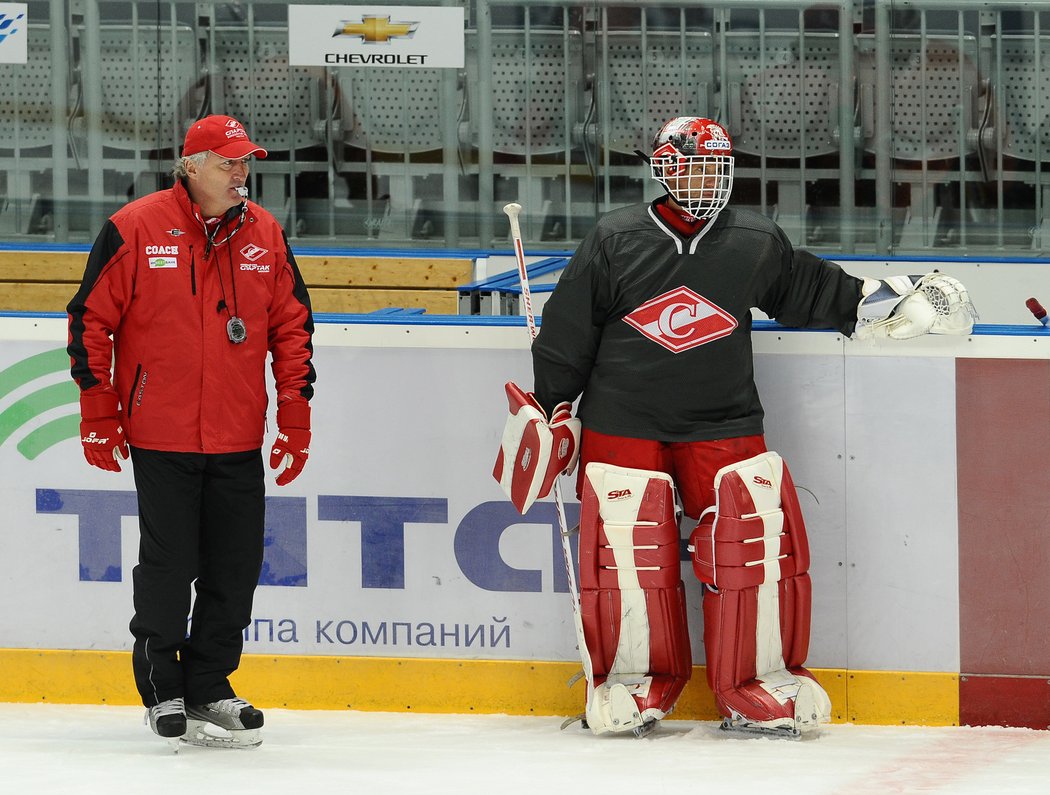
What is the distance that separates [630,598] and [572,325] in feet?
1.93

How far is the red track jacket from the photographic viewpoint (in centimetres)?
278

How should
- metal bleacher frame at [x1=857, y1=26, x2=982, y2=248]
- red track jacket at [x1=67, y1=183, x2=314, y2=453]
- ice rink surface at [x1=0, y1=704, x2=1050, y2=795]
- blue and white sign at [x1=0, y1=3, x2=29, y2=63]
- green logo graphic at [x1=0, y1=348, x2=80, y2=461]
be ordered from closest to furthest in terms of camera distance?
ice rink surface at [x1=0, y1=704, x2=1050, y2=795] → red track jacket at [x1=67, y1=183, x2=314, y2=453] → green logo graphic at [x1=0, y1=348, x2=80, y2=461] → metal bleacher frame at [x1=857, y1=26, x2=982, y2=248] → blue and white sign at [x1=0, y1=3, x2=29, y2=63]

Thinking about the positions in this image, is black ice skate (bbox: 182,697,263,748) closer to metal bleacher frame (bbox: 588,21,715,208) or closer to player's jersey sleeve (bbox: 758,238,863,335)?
player's jersey sleeve (bbox: 758,238,863,335)

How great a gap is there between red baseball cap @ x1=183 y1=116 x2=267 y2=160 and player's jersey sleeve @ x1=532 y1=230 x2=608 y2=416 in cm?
67

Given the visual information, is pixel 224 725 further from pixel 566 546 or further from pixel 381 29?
pixel 381 29

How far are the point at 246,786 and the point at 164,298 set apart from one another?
3.13 ft

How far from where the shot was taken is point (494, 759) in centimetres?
288

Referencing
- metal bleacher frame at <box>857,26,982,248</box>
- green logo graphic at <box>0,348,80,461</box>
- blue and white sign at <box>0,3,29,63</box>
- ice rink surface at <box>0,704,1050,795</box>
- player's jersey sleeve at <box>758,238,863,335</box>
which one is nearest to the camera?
ice rink surface at <box>0,704,1050,795</box>

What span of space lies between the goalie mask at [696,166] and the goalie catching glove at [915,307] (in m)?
0.38

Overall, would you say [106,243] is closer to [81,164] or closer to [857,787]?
[857,787]

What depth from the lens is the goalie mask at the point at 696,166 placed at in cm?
293

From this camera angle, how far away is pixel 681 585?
3.06 meters

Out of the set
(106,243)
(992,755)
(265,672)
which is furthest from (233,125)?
(992,755)

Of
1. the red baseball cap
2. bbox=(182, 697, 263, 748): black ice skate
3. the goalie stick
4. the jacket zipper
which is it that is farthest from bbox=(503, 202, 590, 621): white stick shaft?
the jacket zipper
